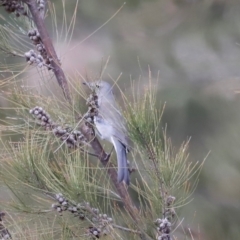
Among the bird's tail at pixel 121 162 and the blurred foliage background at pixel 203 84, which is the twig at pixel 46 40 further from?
the blurred foliage background at pixel 203 84

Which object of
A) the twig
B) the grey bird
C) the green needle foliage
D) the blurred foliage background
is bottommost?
the green needle foliage

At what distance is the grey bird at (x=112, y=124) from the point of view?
3.22 feet

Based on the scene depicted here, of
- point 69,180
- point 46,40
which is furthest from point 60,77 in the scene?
point 69,180

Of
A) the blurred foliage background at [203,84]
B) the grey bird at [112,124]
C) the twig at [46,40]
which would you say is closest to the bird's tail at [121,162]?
the grey bird at [112,124]

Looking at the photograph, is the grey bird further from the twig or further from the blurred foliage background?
the blurred foliage background

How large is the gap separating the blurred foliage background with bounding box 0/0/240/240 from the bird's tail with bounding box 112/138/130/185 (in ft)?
1.54

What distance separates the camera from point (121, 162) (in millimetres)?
1075

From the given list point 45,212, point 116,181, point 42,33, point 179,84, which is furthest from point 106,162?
point 179,84

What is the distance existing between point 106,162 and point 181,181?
15cm

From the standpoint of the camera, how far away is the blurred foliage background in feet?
5.12

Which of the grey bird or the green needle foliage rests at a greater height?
the grey bird

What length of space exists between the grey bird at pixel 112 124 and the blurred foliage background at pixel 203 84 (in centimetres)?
47

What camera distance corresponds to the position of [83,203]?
1.01m

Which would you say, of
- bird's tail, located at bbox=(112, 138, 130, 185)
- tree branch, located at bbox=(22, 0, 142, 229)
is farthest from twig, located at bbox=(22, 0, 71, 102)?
bird's tail, located at bbox=(112, 138, 130, 185)
